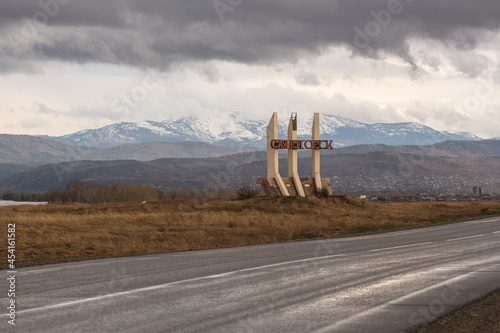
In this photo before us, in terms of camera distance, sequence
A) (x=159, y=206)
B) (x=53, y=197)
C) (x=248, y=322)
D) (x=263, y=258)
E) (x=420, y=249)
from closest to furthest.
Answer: (x=248, y=322) → (x=263, y=258) → (x=420, y=249) → (x=159, y=206) → (x=53, y=197)

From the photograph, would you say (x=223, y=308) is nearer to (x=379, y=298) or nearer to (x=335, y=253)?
(x=379, y=298)

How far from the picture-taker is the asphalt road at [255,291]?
8156mm

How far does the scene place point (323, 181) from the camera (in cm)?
5012

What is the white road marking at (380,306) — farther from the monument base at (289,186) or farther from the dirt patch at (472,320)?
the monument base at (289,186)

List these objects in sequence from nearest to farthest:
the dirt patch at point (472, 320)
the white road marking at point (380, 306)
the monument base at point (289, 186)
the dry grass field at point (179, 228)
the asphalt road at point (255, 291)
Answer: the white road marking at point (380, 306) → the dirt patch at point (472, 320) → the asphalt road at point (255, 291) → the dry grass field at point (179, 228) → the monument base at point (289, 186)

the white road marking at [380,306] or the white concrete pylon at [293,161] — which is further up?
the white concrete pylon at [293,161]

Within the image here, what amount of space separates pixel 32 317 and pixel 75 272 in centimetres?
485

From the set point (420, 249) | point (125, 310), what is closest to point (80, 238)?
point (420, 249)

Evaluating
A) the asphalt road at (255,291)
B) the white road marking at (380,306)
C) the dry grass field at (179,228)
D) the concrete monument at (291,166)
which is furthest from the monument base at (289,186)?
the white road marking at (380,306)

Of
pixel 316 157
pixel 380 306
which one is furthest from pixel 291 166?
pixel 380 306

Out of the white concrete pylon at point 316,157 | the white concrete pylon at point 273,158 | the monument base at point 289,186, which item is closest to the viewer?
the white concrete pylon at point 273,158

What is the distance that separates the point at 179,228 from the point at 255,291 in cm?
2005

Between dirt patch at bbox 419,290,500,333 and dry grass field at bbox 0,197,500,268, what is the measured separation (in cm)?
1161

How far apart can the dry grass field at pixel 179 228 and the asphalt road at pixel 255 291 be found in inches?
197
